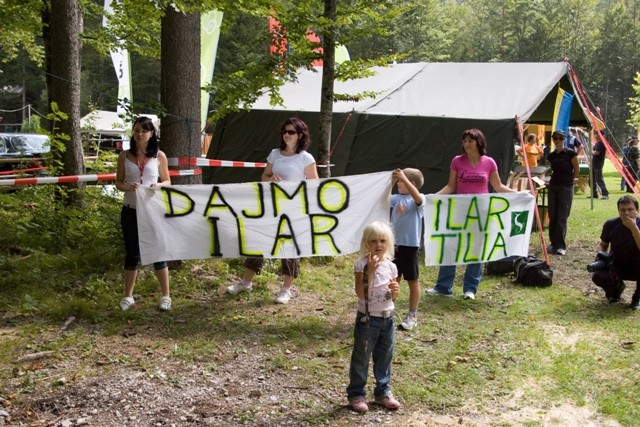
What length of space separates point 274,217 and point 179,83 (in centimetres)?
201

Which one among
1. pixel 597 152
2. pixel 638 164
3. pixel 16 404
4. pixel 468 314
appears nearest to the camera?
pixel 16 404

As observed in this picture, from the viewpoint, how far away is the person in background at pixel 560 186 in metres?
9.77

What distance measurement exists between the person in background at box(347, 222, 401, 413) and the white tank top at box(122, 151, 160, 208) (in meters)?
2.33

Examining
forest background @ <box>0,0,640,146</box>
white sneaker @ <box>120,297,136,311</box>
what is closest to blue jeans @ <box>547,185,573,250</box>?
white sneaker @ <box>120,297,136,311</box>

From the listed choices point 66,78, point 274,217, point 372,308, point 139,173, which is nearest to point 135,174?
point 139,173

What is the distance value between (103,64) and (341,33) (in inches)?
2158

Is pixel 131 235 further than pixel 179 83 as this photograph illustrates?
No

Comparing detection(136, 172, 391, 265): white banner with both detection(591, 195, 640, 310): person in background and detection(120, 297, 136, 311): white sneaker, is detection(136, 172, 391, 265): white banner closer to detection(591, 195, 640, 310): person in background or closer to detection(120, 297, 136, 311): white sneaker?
detection(120, 297, 136, 311): white sneaker

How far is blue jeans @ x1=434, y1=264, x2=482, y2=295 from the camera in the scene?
282 inches

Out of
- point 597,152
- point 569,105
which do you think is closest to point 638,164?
point 597,152

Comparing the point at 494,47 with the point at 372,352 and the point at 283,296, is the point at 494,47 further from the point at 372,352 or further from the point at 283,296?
the point at 372,352

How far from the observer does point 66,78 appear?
8.90 metres

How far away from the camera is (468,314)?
21.7ft

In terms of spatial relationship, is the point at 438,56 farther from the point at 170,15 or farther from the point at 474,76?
the point at 170,15
